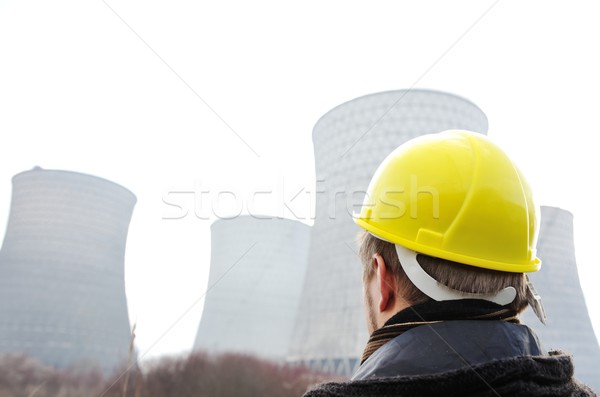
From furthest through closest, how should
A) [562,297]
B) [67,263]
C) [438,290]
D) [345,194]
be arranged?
[345,194] < [562,297] < [67,263] < [438,290]

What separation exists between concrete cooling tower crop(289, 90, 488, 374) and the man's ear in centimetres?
880

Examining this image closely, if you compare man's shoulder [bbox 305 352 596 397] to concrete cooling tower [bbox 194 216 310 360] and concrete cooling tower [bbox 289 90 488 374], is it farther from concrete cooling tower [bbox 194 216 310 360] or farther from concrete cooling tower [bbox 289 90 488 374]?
concrete cooling tower [bbox 194 216 310 360]

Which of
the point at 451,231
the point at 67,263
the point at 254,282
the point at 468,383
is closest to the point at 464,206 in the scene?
the point at 451,231

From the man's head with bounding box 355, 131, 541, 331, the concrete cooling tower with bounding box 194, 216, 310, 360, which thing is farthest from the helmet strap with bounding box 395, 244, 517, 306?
the concrete cooling tower with bounding box 194, 216, 310, 360

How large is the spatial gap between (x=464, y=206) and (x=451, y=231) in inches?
1.7

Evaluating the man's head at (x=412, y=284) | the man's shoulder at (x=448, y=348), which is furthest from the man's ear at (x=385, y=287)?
the man's shoulder at (x=448, y=348)

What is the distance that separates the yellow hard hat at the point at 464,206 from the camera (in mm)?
730

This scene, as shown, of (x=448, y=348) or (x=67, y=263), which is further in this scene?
(x=67, y=263)

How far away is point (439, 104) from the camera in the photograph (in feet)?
36.4

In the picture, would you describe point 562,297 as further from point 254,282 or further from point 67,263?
point 67,263

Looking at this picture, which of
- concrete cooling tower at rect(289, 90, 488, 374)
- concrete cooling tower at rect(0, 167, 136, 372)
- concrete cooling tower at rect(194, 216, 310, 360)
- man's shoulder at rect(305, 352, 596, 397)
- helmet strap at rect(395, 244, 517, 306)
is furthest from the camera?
concrete cooling tower at rect(194, 216, 310, 360)

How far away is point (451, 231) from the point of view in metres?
0.74

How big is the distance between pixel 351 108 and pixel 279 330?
5.54m

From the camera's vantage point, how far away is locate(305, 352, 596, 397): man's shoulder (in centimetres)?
51
